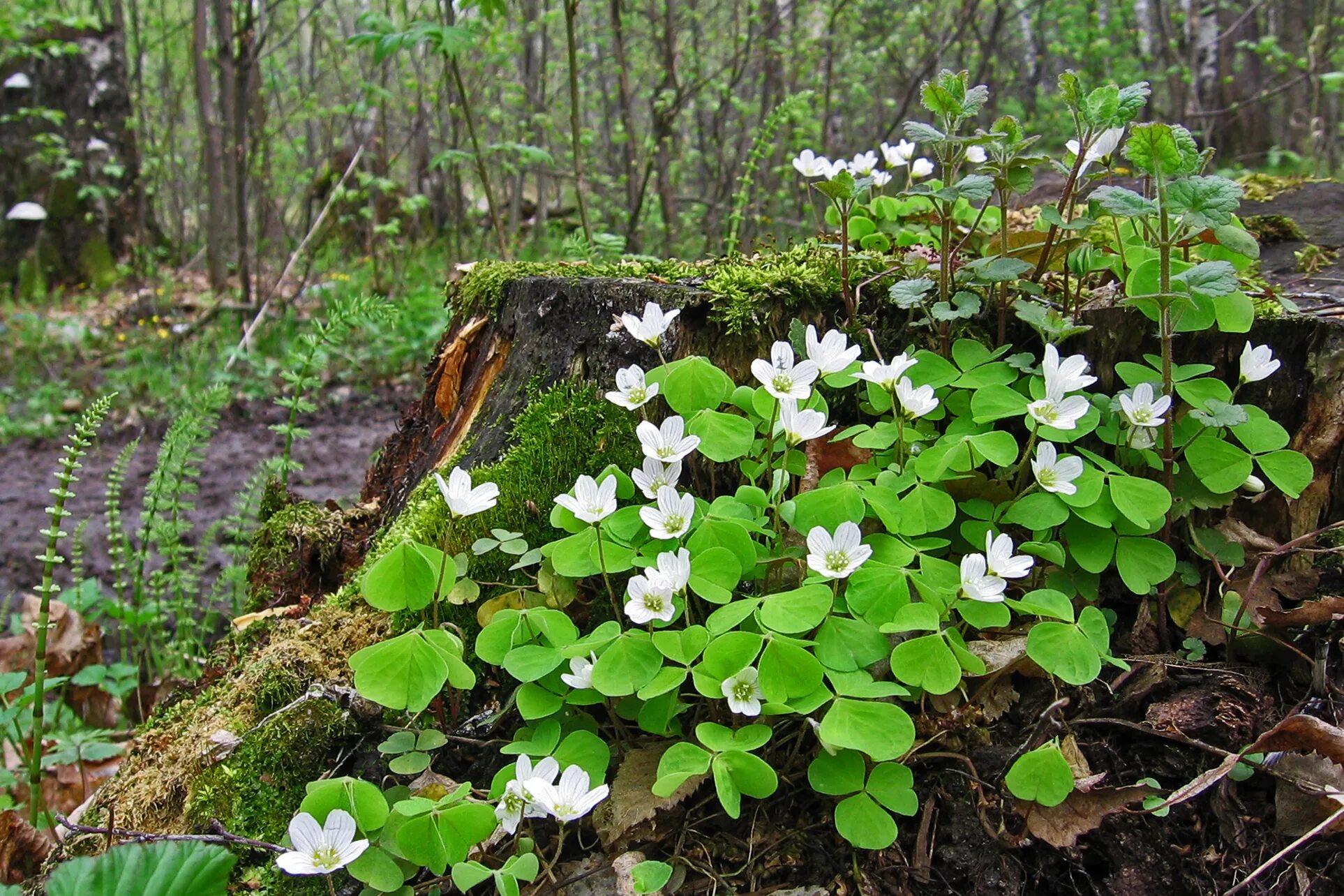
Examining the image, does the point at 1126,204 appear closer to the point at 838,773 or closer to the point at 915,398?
the point at 915,398

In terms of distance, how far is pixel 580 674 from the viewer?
148cm

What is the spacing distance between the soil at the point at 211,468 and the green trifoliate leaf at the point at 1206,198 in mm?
3405

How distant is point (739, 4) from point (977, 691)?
30.9ft


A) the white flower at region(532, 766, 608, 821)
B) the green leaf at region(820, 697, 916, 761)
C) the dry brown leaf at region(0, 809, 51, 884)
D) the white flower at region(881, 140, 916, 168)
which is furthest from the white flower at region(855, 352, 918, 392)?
the dry brown leaf at region(0, 809, 51, 884)

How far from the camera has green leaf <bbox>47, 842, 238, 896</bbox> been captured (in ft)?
4.24

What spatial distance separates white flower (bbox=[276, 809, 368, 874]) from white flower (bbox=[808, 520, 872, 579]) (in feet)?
2.83

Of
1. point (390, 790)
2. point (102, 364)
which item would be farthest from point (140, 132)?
point (390, 790)

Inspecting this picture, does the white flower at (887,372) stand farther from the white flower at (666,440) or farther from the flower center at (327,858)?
the flower center at (327,858)

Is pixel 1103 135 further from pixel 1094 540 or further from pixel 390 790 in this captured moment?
pixel 390 790

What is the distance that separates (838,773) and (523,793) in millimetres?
522

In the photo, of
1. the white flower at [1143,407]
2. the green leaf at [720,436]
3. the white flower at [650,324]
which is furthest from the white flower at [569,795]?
the white flower at [1143,407]

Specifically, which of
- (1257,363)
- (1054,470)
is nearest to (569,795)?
(1054,470)

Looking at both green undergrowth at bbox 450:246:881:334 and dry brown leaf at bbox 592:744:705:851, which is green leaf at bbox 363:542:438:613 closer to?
dry brown leaf at bbox 592:744:705:851

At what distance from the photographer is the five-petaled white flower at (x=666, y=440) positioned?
164 cm
